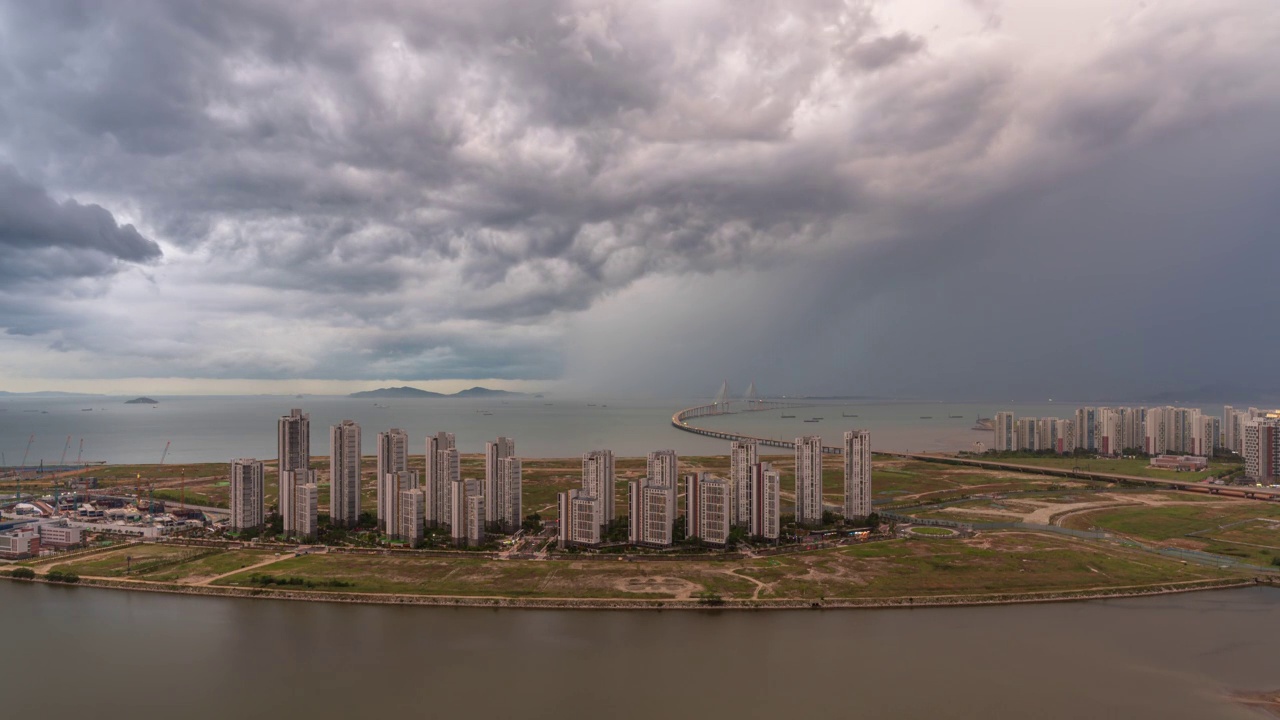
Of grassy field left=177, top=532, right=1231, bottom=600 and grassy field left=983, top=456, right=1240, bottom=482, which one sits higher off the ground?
grassy field left=177, top=532, right=1231, bottom=600

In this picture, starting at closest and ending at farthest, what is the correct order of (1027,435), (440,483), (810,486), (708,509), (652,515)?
(652,515), (708,509), (440,483), (810,486), (1027,435)

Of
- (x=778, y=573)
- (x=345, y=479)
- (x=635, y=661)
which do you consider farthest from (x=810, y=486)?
(x=345, y=479)

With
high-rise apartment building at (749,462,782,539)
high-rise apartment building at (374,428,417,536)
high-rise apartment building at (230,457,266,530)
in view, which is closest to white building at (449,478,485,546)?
high-rise apartment building at (374,428,417,536)

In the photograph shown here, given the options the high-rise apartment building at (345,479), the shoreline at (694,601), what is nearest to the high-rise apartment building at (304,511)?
the high-rise apartment building at (345,479)

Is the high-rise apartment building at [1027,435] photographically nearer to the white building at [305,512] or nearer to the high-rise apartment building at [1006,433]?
the high-rise apartment building at [1006,433]

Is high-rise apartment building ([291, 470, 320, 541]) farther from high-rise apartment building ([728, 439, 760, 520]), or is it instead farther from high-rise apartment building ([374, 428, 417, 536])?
high-rise apartment building ([728, 439, 760, 520])

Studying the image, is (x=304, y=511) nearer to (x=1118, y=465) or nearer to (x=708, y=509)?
(x=708, y=509)
